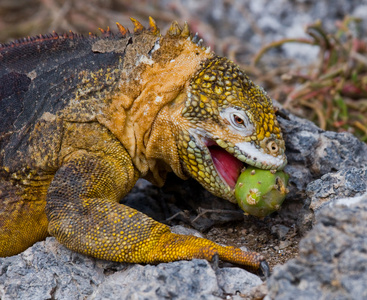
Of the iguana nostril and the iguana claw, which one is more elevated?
the iguana nostril

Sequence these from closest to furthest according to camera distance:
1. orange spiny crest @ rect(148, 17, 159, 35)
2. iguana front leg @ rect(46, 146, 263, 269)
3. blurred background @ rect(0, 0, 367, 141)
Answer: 1. iguana front leg @ rect(46, 146, 263, 269)
2. orange spiny crest @ rect(148, 17, 159, 35)
3. blurred background @ rect(0, 0, 367, 141)

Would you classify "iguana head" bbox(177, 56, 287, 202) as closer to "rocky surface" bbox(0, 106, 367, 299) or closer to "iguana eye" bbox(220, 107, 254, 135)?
"iguana eye" bbox(220, 107, 254, 135)

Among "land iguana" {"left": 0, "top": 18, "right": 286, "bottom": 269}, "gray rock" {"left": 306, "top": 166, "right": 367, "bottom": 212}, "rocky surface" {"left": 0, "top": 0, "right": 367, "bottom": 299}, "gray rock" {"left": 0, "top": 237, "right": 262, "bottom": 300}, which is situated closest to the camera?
"rocky surface" {"left": 0, "top": 0, "right": 367, "bottom": 299}

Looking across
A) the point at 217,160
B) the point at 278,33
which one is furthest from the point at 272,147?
the point at 278,33

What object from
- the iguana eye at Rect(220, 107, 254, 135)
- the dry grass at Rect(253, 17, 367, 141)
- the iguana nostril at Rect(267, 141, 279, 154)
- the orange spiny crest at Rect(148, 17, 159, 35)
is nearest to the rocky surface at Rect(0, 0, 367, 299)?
the iguana nostril at Rect(267, 141, 279, 154)

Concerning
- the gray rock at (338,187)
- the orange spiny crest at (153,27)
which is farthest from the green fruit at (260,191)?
the orange spiny crest at (153,27)

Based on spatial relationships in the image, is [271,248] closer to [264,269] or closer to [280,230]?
[280,230]

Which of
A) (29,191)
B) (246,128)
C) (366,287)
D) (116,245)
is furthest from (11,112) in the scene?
(366,287)

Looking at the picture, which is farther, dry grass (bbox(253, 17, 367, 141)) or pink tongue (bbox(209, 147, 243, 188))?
dry grass (bbox(253, 17, 367, 141))

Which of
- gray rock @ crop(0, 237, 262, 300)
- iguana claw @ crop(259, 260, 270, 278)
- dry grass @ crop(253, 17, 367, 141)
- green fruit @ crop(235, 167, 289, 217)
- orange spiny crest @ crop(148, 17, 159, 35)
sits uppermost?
dry grass @ crop(253, 17, 367, 141)

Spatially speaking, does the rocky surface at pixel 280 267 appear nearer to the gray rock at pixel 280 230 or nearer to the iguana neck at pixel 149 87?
the gray rock at pixel 280 230
